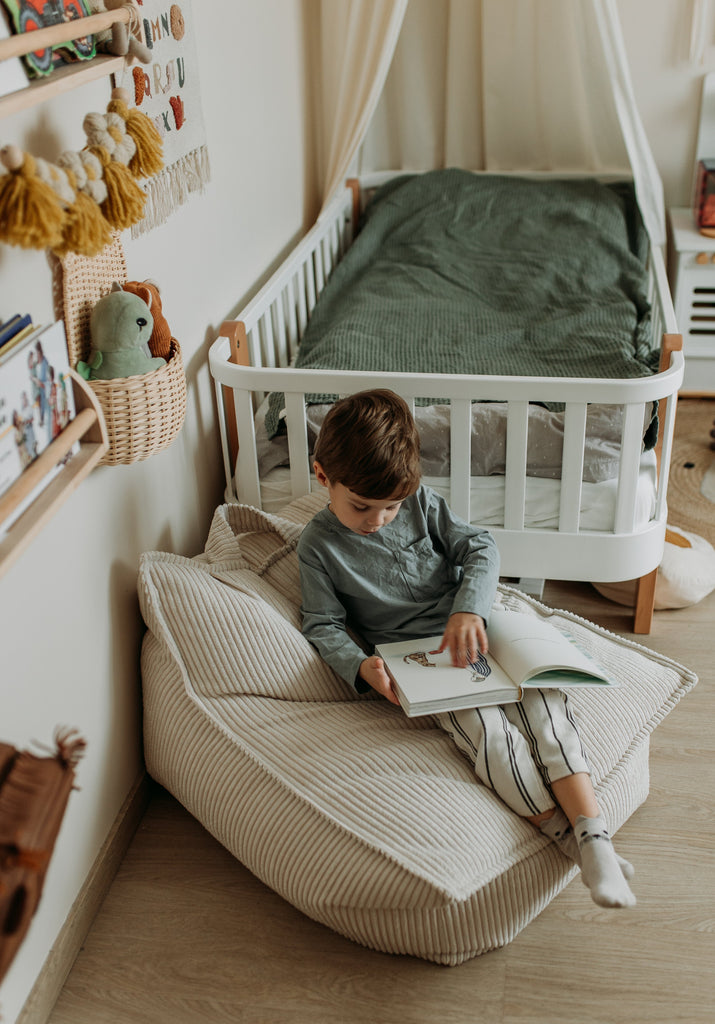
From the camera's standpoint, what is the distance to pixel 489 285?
2.86m

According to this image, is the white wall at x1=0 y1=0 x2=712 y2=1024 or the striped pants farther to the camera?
the striped pants

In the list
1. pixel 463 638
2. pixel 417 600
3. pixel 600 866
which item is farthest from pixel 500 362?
pixel 600 866

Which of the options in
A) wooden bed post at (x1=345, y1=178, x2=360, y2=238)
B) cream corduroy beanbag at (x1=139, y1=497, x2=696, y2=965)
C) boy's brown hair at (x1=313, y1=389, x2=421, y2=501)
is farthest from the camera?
wooden bed post at (x1=345, y1=178, x2=360, y2=238)

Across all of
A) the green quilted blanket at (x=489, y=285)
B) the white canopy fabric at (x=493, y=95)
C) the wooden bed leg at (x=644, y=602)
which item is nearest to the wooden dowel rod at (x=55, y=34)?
the green quilted blanket at (x=489, y=285)

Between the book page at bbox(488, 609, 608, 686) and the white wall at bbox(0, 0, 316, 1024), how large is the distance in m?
0.66

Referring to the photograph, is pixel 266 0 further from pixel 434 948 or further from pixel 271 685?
pixel 434 948

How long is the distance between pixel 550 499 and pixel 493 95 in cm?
204

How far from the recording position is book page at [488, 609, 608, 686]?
1583 millimetres

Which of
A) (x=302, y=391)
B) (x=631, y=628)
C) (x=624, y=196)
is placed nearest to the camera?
(x=302, y=391)

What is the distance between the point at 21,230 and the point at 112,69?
419mm

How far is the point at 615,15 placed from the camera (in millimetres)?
2857

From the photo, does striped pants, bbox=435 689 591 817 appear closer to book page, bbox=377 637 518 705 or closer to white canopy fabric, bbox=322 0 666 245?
book page, bbox=377 637 518 705

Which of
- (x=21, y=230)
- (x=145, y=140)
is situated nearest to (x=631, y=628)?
(x=145, y=140)

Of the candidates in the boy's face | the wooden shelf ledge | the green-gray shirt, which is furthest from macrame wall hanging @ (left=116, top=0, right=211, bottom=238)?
the green-gray shirt
